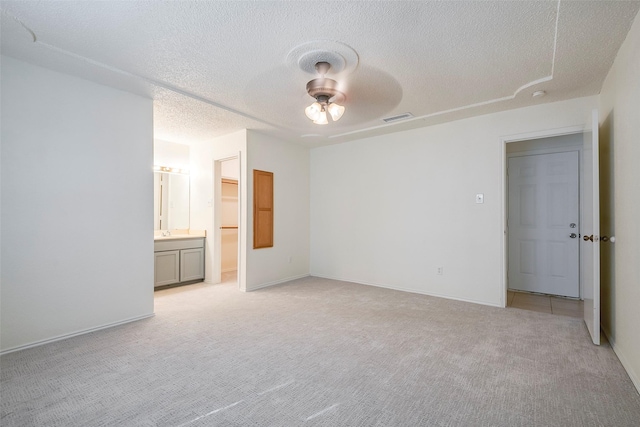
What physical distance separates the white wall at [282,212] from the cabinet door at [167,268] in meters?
1.28

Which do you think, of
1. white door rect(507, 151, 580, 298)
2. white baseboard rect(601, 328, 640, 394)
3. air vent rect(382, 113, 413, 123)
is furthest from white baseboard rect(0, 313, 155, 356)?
white door rect(507, 151, 580, 298)

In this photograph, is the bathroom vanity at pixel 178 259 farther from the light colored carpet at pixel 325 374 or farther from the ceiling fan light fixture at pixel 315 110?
the ceiling fan light fixture at pixel 315 110

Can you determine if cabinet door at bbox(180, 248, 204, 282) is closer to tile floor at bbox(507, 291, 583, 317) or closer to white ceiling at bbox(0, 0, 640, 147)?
white ceiling at bbox(0, 0, 640, 147)

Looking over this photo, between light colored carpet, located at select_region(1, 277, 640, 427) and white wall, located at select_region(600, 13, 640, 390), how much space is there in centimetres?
28

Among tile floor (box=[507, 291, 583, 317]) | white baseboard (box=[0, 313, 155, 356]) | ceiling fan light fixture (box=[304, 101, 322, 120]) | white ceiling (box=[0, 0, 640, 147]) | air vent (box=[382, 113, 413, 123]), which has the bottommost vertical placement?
tile floor (box=[507, 291, 583, 317])

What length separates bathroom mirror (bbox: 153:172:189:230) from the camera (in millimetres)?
5180

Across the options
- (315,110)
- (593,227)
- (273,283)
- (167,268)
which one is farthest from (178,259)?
(593,227)

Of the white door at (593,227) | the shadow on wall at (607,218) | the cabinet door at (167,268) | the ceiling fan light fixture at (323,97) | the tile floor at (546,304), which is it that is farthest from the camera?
the cabinet door at (167,268)

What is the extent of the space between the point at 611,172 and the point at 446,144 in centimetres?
188

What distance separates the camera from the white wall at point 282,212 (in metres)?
4.75

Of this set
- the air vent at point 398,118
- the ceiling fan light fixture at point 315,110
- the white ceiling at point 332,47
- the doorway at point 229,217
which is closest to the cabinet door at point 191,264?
the doorway at point 229,217

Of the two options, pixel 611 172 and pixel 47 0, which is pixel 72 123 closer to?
pixel 47 0

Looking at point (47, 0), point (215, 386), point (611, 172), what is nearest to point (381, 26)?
point (47, 0)

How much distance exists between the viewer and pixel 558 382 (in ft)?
6.81
